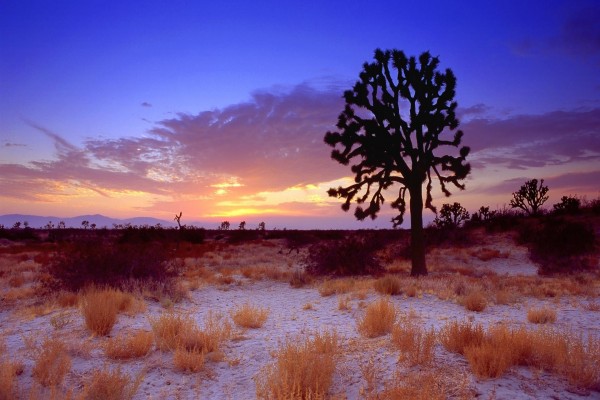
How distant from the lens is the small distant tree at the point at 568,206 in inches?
1282

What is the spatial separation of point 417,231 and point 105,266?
10800 mm

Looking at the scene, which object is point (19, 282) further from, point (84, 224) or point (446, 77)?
point (84, 224)

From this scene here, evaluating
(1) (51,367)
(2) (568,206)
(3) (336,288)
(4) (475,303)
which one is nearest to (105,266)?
(3) (336,288)

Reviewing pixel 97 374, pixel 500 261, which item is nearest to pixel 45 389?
pixel 97 374

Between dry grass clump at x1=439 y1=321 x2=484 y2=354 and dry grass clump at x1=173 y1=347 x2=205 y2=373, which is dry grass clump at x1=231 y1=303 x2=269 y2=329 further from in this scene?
dry grass clump at x1=439 y1=321 x2=484 y2=354

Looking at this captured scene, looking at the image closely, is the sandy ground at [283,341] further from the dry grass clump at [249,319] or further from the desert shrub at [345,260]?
the desert shrub at [345,260]

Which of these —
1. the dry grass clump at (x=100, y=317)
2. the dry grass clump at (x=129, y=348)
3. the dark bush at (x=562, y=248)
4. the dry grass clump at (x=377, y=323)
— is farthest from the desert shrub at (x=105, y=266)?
the dark bush at (x=562, y=248)

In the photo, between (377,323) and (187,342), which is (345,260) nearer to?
(377,323)

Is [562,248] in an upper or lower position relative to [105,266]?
upper

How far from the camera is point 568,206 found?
34.4 m

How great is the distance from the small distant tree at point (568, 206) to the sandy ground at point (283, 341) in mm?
25616

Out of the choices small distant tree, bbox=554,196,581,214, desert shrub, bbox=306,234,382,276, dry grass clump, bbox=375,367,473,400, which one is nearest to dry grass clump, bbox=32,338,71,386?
dry grass clump, bbox=375,367,473,400

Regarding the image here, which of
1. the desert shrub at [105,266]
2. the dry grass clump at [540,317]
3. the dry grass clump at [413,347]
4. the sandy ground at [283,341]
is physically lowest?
the sandy ground at [283,341]

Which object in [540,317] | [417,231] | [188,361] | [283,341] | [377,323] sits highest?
[417,231]
